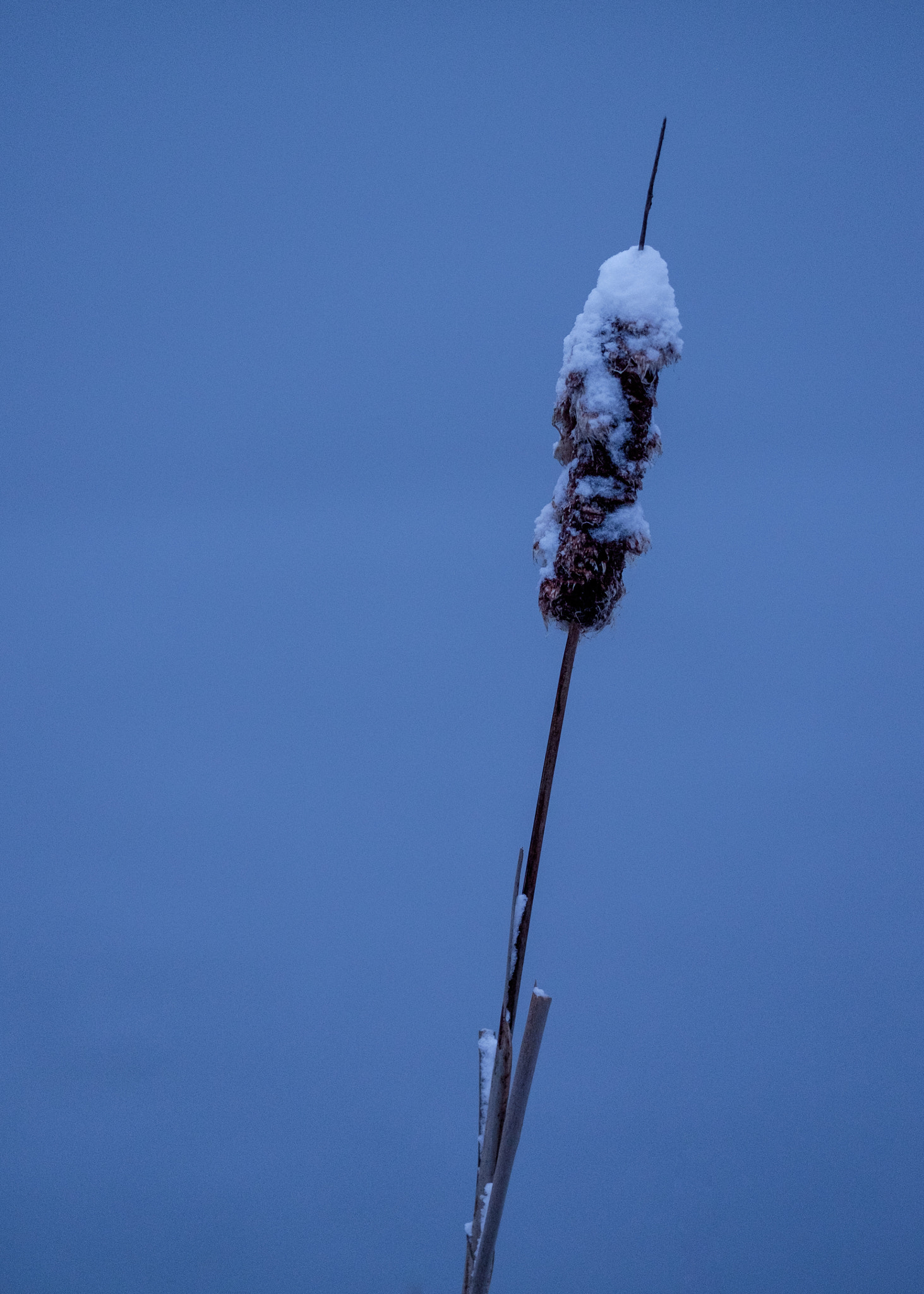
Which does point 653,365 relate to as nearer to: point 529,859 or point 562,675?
point 562,675

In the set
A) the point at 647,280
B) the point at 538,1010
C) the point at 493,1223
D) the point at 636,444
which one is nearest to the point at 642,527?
the point at 636,444

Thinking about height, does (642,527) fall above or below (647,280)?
below

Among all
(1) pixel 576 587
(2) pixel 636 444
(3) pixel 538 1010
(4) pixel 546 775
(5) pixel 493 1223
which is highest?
(2) pixel 636 444

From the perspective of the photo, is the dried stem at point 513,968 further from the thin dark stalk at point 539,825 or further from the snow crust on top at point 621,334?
the snow crust on top at point 621,334

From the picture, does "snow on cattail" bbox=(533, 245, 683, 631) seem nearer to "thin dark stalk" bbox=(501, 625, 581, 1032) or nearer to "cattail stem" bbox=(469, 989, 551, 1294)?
"thin dark stalk" bbox=(501, 625, 581, 1032)

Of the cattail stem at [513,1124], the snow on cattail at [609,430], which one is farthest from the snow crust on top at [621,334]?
the cattail stem at [513,1124]

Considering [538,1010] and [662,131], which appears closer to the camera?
[662,131]
